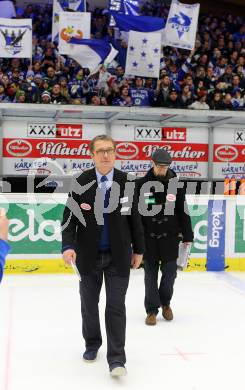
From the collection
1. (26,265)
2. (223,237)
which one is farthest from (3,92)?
(223,237)

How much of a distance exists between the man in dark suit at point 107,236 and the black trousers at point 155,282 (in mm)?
1386

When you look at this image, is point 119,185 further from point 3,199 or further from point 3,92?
point 3,92

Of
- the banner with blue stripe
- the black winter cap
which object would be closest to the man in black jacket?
the black winter cap

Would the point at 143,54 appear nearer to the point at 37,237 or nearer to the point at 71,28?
the point at 71,28

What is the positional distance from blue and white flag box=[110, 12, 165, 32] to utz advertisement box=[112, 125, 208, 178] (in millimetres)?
3239

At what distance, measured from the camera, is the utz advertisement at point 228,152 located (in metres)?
13.2

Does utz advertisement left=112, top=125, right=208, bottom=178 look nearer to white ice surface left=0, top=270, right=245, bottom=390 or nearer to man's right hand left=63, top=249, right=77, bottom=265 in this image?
white ice surface left=0, top=270, right=245, bottom=390

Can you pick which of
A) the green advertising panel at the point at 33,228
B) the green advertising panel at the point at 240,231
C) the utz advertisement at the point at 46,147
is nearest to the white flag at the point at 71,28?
the utz advertisement at the point at 46,147

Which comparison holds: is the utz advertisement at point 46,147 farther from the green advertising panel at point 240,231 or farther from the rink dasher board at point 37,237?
the green advertising panel at point 240,231

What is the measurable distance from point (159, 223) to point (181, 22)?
34.6 feet

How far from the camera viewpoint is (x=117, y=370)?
12.4 ft

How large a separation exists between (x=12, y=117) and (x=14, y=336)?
25.7 feet

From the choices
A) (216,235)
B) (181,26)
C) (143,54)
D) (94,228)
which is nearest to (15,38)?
(143,54)

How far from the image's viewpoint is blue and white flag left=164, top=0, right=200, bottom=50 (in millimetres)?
14445
